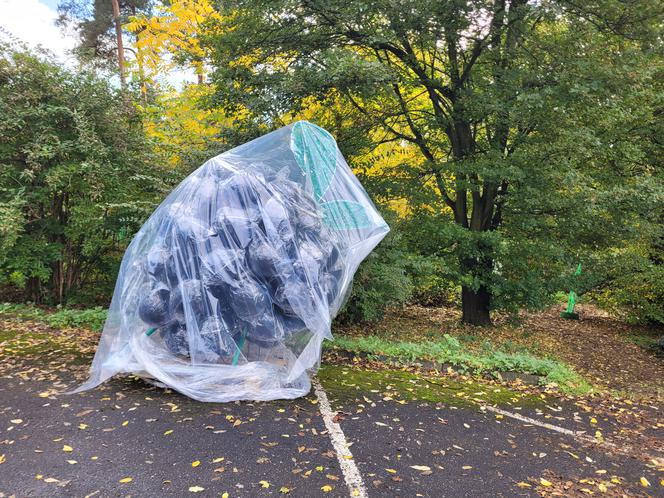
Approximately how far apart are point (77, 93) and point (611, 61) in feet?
29.2

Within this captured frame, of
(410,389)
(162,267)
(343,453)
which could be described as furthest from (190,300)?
(410,389)

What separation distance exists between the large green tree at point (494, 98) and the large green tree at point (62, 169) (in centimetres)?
200

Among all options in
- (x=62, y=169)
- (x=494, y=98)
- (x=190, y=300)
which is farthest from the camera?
(x=62, y=169)

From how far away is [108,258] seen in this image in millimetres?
9078

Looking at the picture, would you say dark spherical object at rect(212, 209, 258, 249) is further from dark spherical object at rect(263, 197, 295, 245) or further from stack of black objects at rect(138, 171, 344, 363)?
dark spherical object at rect(263, 197, 295, 245)

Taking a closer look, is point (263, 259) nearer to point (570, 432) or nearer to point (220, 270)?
point (220, 270)

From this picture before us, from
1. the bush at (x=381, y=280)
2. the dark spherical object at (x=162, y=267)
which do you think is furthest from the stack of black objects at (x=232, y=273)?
the bush at (x=381, y=280)

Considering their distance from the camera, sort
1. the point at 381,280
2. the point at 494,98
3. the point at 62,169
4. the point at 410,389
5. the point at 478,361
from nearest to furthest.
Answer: the point at 410,389 < the point at 478,361 < the point at 381,280 < the point at 494,98 < the point at 62,169

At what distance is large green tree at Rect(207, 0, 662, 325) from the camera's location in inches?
282

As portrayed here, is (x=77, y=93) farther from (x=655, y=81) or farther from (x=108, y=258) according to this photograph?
(x=655, y=81)

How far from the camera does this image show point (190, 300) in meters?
4.04

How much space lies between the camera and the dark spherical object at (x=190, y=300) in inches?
159

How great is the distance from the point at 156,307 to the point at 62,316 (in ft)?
14.7

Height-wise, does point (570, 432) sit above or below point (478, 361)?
below
